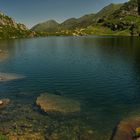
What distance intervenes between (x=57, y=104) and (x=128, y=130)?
15880mm

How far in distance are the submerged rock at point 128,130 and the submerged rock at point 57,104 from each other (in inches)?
392

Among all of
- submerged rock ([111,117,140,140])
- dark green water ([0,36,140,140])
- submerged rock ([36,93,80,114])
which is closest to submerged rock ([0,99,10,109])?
dark green water ([0,36,140,140])

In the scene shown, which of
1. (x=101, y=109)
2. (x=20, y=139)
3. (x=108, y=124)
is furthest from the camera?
(x=101, y=109)

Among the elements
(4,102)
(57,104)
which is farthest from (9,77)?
(57,104)

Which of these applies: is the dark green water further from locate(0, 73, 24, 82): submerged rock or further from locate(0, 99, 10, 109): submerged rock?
locate(0, 73, 24, 82): submerged rock

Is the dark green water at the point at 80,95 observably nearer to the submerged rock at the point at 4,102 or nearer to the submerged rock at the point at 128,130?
the submerged rock at the point at 4,102

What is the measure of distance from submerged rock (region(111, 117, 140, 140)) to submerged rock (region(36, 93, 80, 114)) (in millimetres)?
9951

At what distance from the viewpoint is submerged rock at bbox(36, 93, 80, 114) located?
45.5 m

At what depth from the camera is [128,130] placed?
36469 millimetres

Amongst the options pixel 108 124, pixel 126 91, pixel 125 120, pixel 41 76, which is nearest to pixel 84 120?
pixel 108 124

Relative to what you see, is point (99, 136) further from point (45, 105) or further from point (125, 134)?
point (45, 105)

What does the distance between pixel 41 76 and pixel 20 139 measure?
40394mm

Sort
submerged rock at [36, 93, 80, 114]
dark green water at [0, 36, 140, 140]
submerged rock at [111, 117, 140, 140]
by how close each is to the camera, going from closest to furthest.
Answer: submerged rock at [111, 117, 140, 140] → dark green water at [0, 36, 140, 140] → submerged rock at [36, 93, 80, 114]

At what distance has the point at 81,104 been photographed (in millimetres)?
48969
